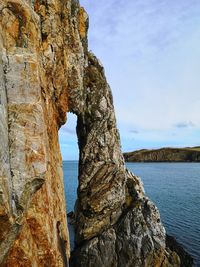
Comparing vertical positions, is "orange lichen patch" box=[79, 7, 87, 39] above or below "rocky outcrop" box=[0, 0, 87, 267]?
above

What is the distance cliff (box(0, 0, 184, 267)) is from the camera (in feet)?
43.7

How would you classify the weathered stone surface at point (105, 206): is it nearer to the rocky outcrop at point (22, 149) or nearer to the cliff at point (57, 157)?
the cliff at point (57, 157)

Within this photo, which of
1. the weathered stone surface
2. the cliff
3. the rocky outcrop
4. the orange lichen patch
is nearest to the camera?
the rocky outcrop

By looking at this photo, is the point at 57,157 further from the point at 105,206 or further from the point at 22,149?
the point at 105,206

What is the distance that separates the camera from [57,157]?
79.0 ft

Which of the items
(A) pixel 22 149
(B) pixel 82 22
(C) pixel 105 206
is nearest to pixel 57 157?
(A) pixel 22 149

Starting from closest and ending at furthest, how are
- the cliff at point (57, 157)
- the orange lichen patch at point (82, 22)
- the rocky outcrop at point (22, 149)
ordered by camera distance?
the rocky outcrop at point (22, 149)
the cliff at point (57, 157)
the orange lichen patch at point (82, 22)

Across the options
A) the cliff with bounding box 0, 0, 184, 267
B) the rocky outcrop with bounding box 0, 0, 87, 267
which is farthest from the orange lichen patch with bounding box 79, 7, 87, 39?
the rocky outcrop with bounding box 0, 0, 87, 267

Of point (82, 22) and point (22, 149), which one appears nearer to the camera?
point (22, 149)

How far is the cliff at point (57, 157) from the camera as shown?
13320mm

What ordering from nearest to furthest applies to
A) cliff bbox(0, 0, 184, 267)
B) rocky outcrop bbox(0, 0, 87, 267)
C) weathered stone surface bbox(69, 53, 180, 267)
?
1. rocky outcrop bbox(0, 0, 87, 267)
2. cliff bbox(0, 0, 184, 267)
3. weathered stone surface bbox(69, 53, 180, 267)

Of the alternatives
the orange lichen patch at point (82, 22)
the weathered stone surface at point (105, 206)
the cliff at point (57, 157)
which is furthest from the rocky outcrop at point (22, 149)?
the orange lichen patch at point (82, 22)

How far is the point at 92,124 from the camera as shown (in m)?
32.9

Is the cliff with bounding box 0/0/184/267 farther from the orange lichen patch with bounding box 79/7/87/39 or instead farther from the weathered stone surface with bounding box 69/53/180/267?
the weathered stone surface with bounding box 69/53/180/267
